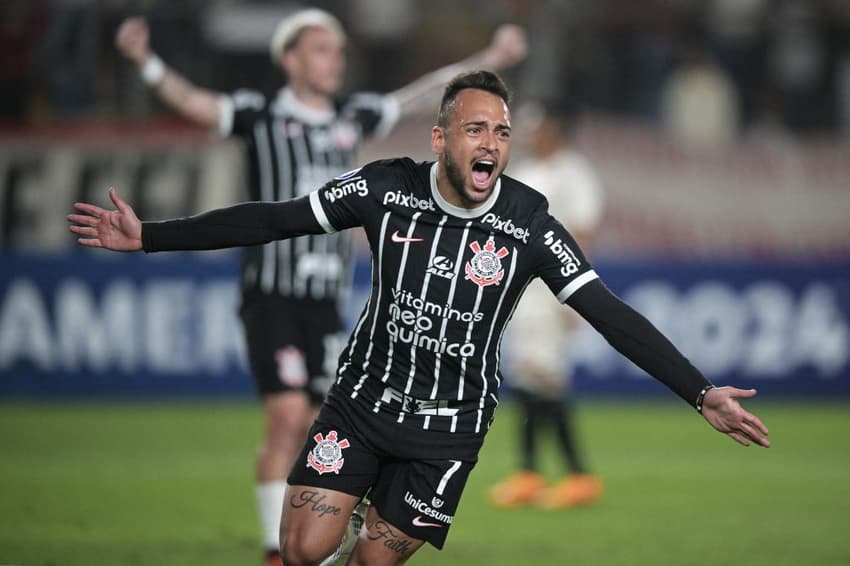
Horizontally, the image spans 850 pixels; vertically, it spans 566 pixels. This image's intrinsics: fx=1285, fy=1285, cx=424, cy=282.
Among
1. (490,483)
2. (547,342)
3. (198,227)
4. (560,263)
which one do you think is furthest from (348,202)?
(490,483)

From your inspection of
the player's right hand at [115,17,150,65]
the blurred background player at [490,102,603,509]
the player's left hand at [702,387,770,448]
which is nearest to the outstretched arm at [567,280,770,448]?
the player's left hand at [702,387,770,448]

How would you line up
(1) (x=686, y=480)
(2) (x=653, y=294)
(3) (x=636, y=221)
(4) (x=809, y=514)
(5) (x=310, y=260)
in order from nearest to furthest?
1. (5) (x=310, y=260)
2. (4) (x=809, y=514)
3. (1) (x=686, y=480)
4. (2) (x=653, y=294)
5. (3) (x=636, y=221)

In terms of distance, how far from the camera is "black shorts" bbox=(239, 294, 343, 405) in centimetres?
688

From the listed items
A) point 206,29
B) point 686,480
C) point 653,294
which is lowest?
point 686,480

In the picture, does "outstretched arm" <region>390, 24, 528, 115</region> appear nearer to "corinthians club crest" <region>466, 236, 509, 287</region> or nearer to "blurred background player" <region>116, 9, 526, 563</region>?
"blurred background player" <region>116, 9, 526, 563</region>

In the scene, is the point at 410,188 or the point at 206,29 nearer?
the point at 410,188

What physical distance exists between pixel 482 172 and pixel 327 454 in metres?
1.29

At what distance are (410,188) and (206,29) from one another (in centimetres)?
1053

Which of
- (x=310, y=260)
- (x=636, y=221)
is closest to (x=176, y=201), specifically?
(x=636, y=221)

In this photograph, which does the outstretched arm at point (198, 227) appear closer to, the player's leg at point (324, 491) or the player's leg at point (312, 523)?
the player's leg at point (324, 491)

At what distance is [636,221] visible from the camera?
1497 centimetres

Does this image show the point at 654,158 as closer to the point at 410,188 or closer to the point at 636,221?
the point at 636,221

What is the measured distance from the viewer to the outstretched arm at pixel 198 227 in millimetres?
5059

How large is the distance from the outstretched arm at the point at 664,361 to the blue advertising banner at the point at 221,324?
8491 millimetres
